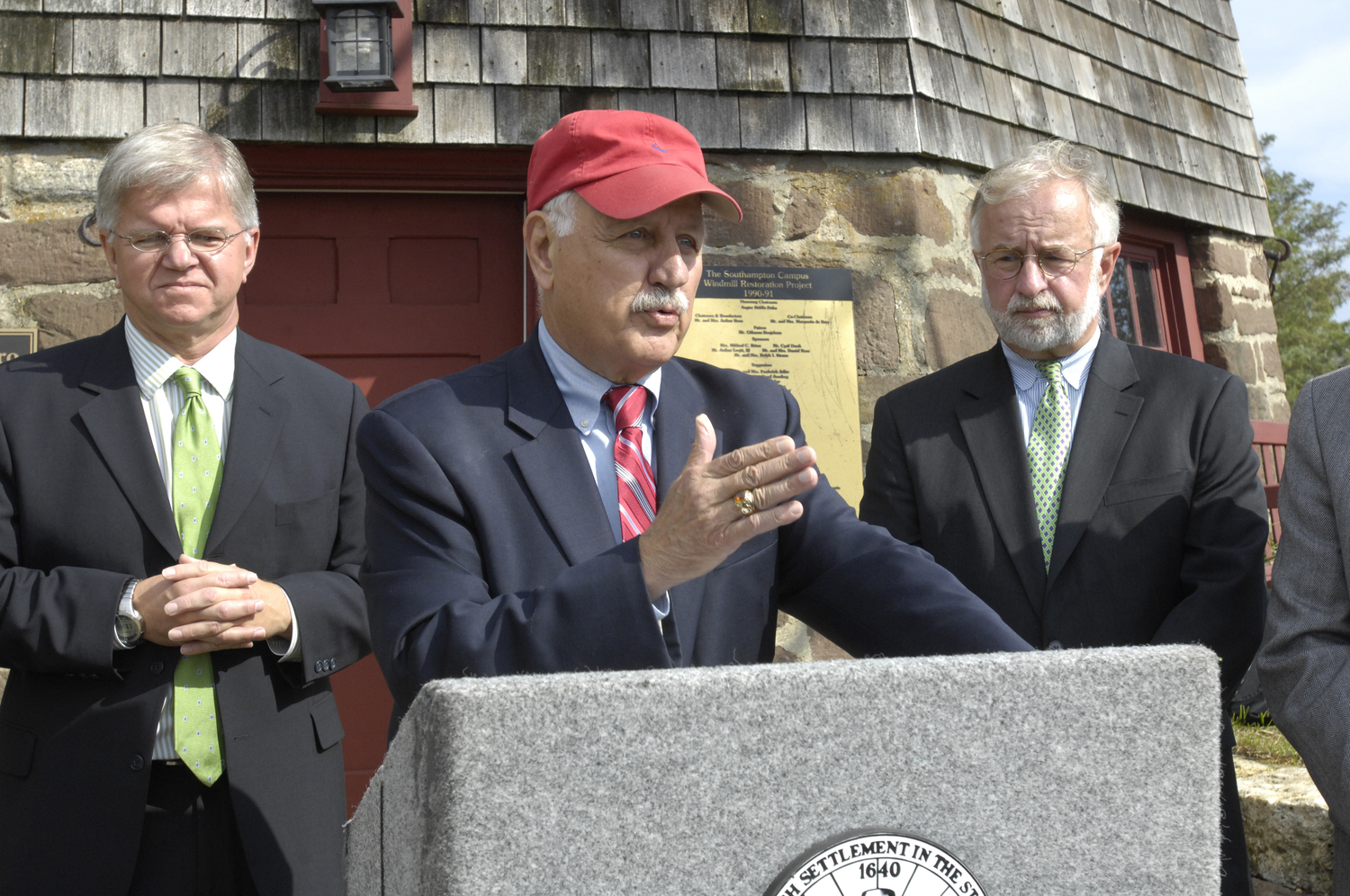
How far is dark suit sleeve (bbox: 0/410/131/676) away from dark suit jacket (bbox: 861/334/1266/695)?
4.99ft

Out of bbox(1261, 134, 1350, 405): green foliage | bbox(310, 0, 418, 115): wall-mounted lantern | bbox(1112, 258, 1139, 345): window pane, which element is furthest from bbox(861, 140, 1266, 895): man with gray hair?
bbox(1261, 134, 1350, 405): green foliage

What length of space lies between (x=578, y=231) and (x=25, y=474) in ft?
3.91

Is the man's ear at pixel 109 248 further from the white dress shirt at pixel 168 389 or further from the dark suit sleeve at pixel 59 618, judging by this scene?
the dark suit sleeve at pixel 59 618

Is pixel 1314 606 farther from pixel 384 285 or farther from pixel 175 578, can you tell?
pixel 384 285

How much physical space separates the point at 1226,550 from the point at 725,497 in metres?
1.48

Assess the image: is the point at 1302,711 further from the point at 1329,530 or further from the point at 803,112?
the point at 803,112

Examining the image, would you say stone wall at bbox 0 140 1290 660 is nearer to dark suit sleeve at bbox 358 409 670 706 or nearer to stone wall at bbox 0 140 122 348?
stone wall at bbox 0 140 122 348

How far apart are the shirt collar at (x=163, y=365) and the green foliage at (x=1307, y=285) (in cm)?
2467

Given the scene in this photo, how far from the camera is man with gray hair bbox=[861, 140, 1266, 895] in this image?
2.23 meters

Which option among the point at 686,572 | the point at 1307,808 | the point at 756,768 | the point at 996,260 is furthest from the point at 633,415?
the point at 1307,808

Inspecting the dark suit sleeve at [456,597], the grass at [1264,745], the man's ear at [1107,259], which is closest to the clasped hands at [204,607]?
the dark suit sleeve at [456,597]

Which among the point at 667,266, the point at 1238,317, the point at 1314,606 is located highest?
the point at 1238,317

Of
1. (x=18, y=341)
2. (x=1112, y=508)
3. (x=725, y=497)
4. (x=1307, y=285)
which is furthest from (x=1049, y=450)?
(x=1307, y=285)

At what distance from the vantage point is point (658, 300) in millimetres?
1673
